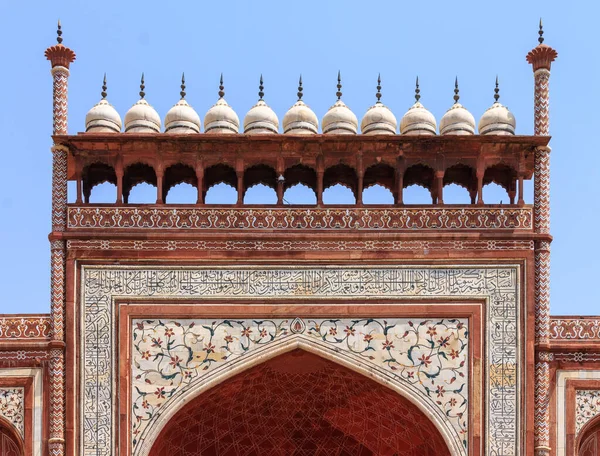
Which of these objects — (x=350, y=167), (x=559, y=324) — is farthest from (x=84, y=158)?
(x=559, y=324)

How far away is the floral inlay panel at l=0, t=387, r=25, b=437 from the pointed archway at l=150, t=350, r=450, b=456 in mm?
1421

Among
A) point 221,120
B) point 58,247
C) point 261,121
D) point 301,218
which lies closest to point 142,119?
point 221,120

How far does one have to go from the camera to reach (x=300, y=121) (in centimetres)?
1403

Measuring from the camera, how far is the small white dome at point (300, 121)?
14.0 metres

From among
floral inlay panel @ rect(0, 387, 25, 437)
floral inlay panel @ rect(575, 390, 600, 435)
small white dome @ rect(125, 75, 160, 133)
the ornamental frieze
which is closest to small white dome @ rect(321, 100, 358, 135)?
the ornamental frieze

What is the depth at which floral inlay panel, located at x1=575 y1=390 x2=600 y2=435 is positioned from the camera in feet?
44.1

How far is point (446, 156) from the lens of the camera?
13969 millimetres

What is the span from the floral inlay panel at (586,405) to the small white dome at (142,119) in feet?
17.4

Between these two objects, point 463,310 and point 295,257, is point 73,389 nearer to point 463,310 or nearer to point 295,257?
point 295,257

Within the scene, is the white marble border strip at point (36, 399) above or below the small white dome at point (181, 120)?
below

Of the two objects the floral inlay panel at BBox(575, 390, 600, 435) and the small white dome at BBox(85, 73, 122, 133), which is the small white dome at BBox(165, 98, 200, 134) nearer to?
the small white dome at BBox(85, 73, 122, 133)

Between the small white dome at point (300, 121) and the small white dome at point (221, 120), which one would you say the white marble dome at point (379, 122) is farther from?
the small white dome at point (221, 120)

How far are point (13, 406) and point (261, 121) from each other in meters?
3.96

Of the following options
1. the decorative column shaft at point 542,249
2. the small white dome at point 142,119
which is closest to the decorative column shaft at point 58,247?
the small white dome at point 142,119
